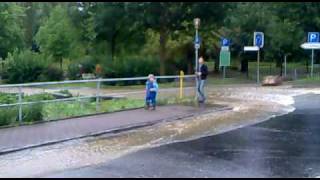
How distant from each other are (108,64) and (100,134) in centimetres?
2930

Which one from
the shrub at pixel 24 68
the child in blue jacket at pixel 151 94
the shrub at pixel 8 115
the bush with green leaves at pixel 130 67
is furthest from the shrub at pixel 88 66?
the shrub at pixel 8 115

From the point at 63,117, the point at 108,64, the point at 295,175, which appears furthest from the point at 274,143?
the point at 108,64

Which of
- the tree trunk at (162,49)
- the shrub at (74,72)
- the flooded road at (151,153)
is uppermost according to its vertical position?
the tree trunk at (162,49)

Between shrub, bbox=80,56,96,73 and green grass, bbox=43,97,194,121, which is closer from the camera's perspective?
green grass, bbox=43,97,194,121

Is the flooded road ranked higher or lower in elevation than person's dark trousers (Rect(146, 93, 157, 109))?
lower

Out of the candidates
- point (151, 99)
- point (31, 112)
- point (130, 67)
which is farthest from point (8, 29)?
point (31, 112)

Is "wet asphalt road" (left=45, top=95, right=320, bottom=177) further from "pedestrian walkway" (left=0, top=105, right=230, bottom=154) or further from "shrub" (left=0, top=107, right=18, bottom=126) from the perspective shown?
"shrub" (left=0, top=107, right=18, bottom=126)

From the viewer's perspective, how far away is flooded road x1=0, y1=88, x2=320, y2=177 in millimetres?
9750

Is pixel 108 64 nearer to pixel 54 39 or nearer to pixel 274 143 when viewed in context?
pixel 54 39

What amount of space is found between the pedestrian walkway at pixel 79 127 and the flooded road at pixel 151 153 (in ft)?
1.27

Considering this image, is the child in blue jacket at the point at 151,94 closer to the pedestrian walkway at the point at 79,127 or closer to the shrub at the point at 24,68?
the pedestrian walkway at the point at 79,127

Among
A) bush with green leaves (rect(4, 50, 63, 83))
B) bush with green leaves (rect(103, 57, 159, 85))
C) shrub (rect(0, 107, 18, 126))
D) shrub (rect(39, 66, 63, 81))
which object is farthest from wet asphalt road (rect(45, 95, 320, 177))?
bush with green leaves (rect(4, 50, 63, 83))

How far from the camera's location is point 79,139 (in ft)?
44.2

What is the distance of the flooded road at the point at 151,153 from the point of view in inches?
384
